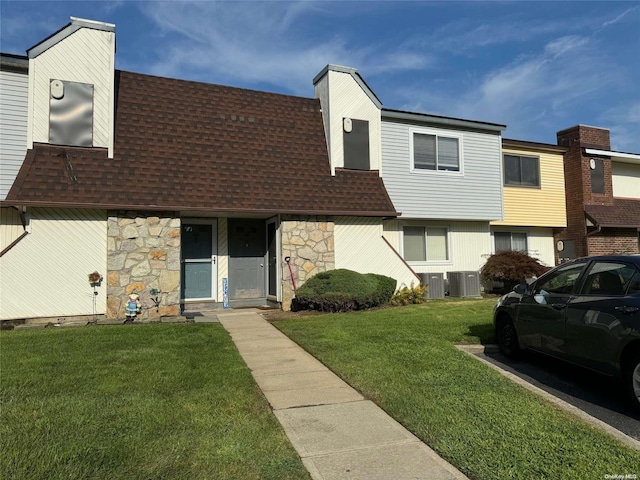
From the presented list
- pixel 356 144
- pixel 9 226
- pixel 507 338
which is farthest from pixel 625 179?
pixel 9 226

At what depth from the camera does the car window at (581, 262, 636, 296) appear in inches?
191

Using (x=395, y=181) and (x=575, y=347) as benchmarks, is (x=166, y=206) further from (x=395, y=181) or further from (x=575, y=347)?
(x=575, y=347)

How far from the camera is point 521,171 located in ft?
59.2

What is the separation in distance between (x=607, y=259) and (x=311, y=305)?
7.42 m

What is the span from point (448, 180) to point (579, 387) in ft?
36.7

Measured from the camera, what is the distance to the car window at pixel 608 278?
4863 mm

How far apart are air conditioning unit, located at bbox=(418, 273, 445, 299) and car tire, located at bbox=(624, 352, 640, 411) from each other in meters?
10.4

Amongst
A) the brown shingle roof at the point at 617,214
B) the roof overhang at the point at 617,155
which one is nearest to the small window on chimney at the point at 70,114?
the brown shingle roof at the point at 617,214

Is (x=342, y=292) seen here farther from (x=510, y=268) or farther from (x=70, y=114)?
(x=70, y=114)

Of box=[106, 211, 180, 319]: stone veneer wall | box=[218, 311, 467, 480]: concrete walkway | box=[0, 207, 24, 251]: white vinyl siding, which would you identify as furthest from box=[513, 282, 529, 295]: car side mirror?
box=[0, 207, 24, 251]: white vinyl siding

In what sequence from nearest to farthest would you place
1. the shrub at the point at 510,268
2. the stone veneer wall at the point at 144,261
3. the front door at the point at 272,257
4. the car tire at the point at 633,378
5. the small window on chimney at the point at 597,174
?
the car tire at the point at 633,378, the stone veneer wall at the point at 144,261, the front door at the point at 272,257, the shrub at the point at 510,268, the small window on chimney at the point at 597,174

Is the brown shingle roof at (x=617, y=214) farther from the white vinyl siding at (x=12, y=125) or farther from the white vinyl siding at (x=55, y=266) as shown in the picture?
→ the white vinyl siding at (x=12, y=125)

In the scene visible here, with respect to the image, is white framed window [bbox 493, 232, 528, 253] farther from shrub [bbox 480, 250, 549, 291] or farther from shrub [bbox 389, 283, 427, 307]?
shrub [bbox 389, 283, 427, 307]

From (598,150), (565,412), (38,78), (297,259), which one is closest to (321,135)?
(297,259)
